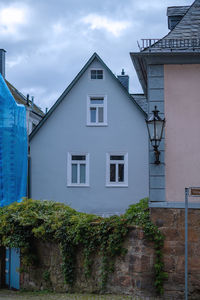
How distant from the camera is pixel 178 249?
11.3 metres

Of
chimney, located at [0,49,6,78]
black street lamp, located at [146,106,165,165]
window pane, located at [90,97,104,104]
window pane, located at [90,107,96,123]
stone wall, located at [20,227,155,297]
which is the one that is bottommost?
stone wall, located at [20,227,155,297]

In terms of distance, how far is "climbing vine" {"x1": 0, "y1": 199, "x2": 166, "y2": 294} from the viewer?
11.4m

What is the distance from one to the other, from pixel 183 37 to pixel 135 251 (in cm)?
506

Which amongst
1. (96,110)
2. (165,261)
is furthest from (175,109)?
(96,110)

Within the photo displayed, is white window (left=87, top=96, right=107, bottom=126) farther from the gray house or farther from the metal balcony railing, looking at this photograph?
the metal balcony railing

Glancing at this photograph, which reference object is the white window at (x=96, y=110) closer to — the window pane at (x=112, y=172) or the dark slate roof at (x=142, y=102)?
the window pane at (x=112, y=172)

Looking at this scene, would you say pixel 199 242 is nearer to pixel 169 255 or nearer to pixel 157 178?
pixel 169 255

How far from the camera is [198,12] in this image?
13.2 meters

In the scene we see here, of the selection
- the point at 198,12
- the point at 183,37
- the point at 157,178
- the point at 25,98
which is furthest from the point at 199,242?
the point at 25,98

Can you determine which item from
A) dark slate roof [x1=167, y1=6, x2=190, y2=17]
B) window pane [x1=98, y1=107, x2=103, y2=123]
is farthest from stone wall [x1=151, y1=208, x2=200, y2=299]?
window pane [x1=98, y1=107, x2=103, y2=123]

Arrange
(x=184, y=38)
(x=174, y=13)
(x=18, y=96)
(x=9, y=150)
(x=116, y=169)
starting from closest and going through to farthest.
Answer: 1. (x=184, y=38)
2. (x=174, y=13)
3. (x=9, y=150)
4. (x=116, y=169)
5. (x=18, y=96)

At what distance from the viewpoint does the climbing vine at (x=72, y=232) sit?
1145cm

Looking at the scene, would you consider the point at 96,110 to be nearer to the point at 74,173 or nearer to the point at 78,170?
the point at 78,170

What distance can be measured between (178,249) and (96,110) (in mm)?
14348
